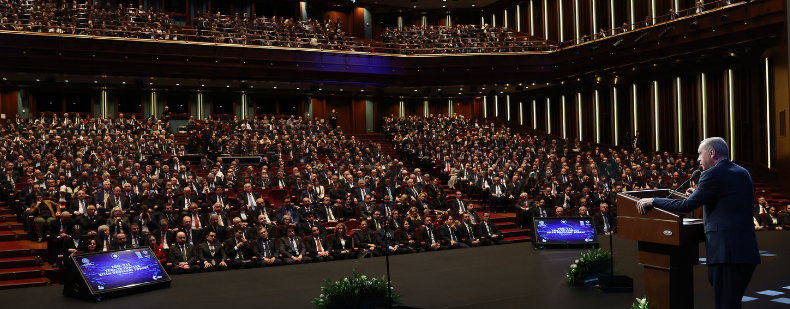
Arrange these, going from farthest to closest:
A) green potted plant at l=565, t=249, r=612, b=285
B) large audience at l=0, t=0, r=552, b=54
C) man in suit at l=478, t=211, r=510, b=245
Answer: large audience at l=0, t=0, r=552, b=54, man in suit at l=478, t=211, r=510, b=245, green potted plant at l=565, t=249, r=612, b=285

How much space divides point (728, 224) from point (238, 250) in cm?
537

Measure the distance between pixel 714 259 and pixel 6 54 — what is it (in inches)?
597

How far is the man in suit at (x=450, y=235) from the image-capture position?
25.4 ft

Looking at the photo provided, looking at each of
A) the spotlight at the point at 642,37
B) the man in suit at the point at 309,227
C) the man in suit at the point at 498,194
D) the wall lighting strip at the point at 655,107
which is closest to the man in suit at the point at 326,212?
the man in suit at the point at 309,227

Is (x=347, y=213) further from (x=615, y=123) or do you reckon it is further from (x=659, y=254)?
(x=615, y=123)

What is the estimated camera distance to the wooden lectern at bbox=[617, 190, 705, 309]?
263cm

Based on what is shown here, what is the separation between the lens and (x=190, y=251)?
21.0 ft

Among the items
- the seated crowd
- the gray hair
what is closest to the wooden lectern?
the gray hair

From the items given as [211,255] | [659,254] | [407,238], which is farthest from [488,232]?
[659,254]

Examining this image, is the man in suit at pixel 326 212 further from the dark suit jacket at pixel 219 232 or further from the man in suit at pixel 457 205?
the man in suit at pixel 457 205

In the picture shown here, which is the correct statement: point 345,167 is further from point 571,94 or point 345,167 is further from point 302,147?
point 571,94

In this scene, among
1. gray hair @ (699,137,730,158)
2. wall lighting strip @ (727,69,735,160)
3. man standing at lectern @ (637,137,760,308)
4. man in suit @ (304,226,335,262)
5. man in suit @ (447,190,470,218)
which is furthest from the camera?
wall lighting strip @ (727,69,735,160)

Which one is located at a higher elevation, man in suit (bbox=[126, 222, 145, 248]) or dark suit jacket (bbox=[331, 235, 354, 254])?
man in suit (bbox=[126, 222, 145, 248])

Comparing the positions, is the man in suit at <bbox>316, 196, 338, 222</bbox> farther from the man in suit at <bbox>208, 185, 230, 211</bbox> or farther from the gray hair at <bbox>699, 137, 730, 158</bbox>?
the gray hair at <bbox>699, 137, 730, 158</bbox>
